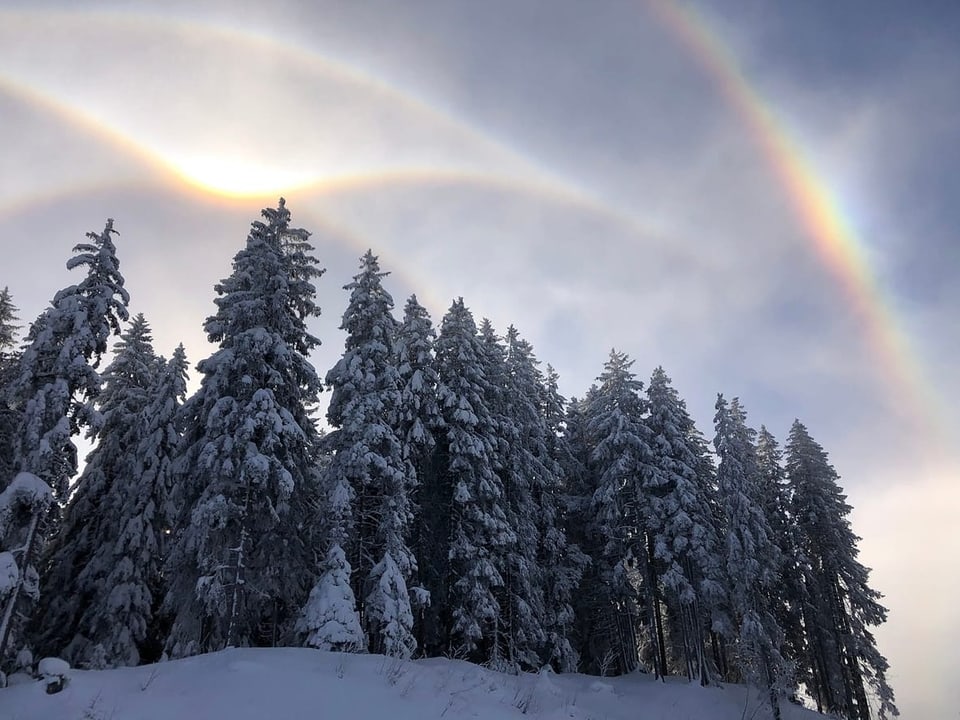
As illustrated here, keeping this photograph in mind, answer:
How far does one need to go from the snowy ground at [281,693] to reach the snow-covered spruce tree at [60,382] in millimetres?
Answer: 9133

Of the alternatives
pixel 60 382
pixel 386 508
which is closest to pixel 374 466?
pixel 386 508

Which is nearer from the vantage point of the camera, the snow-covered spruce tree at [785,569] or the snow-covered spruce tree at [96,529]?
the snow-covered spruce tree at [96,529]

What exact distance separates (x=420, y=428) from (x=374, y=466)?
154 inches

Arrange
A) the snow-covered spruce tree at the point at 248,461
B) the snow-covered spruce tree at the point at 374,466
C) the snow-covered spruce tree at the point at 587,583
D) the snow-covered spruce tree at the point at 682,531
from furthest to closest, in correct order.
→ the snow-covered spruce tree at the point at 587,583
the snow-covered spruce tree at the point at 682,531
the snow-covered spruce tree at the point at 374,466
the snow-covered spruce tree at the point at 248,461

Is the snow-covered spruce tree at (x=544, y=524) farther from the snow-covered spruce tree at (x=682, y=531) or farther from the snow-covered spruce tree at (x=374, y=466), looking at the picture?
the snow-covered spruce tree at (x=374, y=466)

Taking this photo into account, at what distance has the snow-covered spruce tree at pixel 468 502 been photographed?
2500 cm

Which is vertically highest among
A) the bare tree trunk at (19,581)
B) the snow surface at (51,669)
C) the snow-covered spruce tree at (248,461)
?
the snow-covered spruce tree at (248,461)

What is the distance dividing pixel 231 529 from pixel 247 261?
939 centimetres

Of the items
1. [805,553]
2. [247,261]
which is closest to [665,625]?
[805,553]

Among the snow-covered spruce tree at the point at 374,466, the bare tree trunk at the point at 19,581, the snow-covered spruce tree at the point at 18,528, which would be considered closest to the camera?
the snow-covered spruce tree at the point at 18,528

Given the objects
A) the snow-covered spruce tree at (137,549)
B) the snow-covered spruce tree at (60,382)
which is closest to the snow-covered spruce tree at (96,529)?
the snow-covered spruce tree at (137,549)

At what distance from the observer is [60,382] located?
17.5 meters

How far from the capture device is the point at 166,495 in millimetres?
25734

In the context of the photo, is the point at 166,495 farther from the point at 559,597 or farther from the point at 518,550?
the point at 559,597
